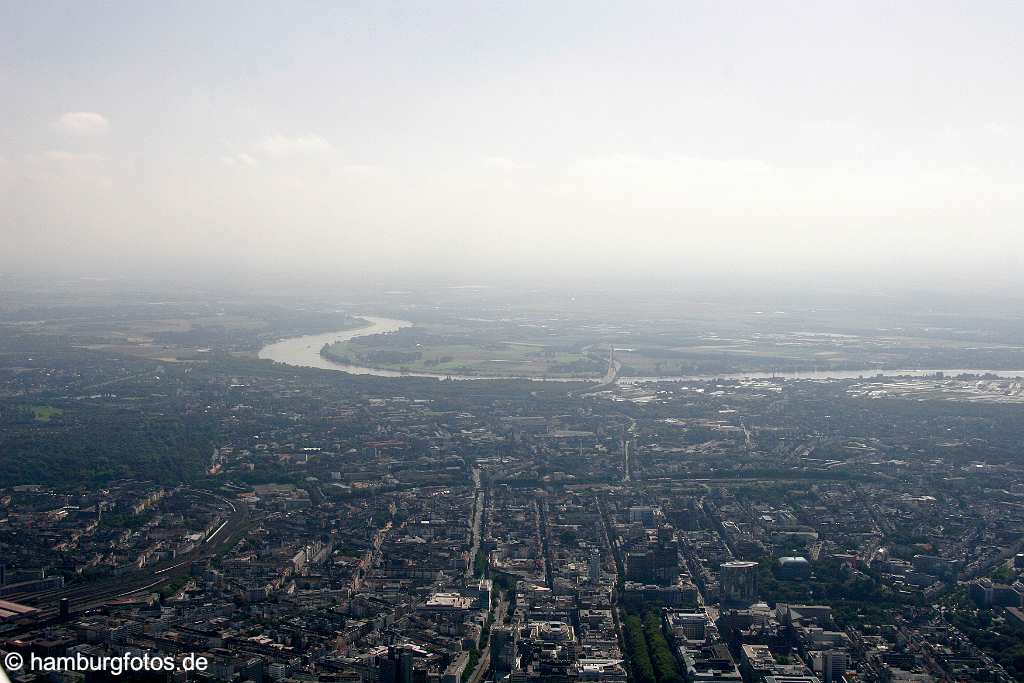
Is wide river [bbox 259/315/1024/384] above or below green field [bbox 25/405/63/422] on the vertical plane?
above

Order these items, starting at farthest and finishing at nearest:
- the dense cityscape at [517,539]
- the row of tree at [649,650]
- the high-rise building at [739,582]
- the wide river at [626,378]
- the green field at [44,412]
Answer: the wide river at [626,378] < the green field at [44,412] < the high-rise building at [739,582] < the dense cityscape at [517,539] < the row of tree at [649,650]

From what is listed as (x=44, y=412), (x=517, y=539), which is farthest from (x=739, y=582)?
(x=44, y=412)

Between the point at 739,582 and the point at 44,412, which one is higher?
the point at 739,582

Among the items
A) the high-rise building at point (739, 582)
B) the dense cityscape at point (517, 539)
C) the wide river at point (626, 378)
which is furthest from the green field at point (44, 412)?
the high-rise building at point (739, 582)

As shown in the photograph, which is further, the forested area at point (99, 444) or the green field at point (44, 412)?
the green field at point (44, 412)

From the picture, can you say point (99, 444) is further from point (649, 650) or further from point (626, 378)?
point (626, 378)

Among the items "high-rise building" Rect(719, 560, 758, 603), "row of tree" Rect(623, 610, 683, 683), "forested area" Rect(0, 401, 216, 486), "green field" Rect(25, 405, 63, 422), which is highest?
"high-rise building" Rect(719, 560, 758, 603)

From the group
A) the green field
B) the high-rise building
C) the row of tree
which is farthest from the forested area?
the high-rise building

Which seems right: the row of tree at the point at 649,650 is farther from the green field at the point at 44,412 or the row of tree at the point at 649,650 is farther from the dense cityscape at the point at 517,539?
the green field at the point at 44,412

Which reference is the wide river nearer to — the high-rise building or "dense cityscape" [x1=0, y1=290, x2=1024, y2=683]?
"dense cityscape" [x1=0, y1=290, x2=1024, y2=683]

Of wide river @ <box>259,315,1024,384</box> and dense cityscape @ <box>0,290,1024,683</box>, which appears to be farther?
wide river @ <box>259,315,1024,384</box>

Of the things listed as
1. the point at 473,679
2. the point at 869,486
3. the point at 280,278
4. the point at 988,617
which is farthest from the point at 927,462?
the point at 280,278
